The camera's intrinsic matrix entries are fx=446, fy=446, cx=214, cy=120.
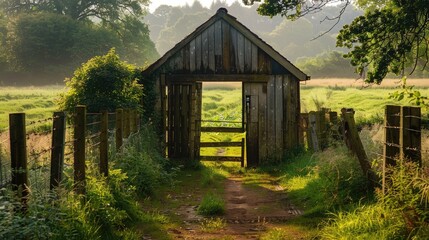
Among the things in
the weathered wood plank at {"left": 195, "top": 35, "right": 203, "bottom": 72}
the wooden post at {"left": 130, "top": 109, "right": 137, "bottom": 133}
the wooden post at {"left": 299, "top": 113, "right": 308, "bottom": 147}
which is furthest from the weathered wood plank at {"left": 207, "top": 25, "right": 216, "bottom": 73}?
the wooden post at {"left": 130, "top": 109, "right": 137, "bottom": 133}

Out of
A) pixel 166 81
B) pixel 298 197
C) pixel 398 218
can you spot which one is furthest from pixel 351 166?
pixel 166 81

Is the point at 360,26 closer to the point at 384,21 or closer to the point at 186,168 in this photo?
the point at 384,21

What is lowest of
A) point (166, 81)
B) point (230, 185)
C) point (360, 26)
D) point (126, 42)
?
point (230, 185)

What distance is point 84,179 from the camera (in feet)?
21.5

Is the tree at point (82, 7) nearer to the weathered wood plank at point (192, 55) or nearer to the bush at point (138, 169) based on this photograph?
the weathered wood plank at point (192, 55)

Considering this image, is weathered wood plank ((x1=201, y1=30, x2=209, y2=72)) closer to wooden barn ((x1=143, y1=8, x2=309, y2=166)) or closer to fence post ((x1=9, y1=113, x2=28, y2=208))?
wooden barn ((x1=143, y1=8, x2=309, y2=166))

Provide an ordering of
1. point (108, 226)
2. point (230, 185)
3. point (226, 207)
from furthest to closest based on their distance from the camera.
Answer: point (230, 185) → point (226, 207) → point (108, 226)

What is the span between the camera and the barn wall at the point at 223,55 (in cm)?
1512

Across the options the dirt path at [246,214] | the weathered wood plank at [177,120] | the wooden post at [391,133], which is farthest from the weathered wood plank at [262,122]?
the wooden post at [391,133]

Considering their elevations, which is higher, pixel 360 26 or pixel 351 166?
pixel 360 26

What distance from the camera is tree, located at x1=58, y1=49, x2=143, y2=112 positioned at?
39.8 feet

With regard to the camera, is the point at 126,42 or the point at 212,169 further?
the point at 126,42

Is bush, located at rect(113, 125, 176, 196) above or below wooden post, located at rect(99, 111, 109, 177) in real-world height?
below

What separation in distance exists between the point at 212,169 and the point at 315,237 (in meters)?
8.02
